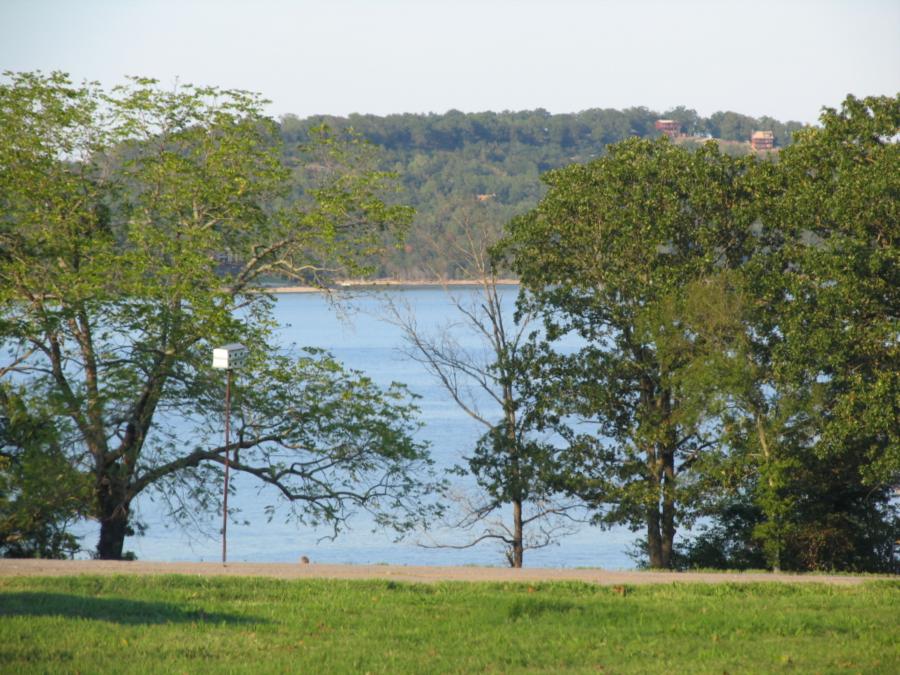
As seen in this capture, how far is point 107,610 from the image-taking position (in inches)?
398

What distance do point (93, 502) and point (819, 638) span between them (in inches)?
506

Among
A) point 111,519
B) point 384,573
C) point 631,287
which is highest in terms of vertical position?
point 631,287

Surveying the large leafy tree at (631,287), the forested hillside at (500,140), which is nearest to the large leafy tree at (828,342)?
the large leafy tree at (631,287)

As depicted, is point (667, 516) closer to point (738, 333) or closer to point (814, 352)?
point (738, 333)

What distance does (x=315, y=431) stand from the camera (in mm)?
20844

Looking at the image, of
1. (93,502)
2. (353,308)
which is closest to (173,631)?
(93,502)

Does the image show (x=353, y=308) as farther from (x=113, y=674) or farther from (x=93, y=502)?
(x=113, y=674)

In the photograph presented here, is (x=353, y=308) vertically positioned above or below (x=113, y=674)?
above

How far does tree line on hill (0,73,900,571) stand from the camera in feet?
63.9

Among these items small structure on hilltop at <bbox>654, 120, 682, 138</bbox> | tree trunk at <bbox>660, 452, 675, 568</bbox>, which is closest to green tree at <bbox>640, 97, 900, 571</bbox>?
tree trunk at <bbox>660, 452, 675, 568</bbox>

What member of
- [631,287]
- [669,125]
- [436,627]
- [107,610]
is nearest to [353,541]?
→ [631,287]

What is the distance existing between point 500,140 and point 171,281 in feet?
230

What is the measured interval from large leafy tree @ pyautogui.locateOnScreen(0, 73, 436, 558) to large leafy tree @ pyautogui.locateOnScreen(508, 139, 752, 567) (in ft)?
13.1

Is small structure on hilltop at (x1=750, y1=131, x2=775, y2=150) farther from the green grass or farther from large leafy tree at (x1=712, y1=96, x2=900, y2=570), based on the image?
the green grass
